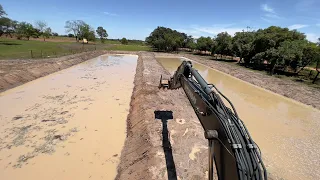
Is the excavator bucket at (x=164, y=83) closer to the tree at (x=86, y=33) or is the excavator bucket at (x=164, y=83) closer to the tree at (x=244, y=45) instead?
the tree at (x=244, y=45)

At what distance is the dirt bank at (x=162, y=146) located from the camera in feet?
17.9

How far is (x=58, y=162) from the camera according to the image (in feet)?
20.1

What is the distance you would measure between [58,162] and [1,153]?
188cm

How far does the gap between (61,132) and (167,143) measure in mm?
4124

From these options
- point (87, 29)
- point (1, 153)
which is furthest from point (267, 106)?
point (87, 29)

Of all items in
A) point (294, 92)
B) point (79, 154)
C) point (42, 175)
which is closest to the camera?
point (42, 175)

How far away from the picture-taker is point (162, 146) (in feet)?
21.6

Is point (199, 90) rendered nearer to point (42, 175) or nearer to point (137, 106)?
point (42, 175)

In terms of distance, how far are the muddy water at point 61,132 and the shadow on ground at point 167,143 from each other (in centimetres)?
154

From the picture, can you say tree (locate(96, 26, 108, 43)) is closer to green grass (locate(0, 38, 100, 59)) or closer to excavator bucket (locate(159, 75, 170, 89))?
green grass (locate(0, 38, 100, 59))

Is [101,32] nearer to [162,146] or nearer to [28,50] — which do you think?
[28,50]

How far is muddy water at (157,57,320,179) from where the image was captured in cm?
683

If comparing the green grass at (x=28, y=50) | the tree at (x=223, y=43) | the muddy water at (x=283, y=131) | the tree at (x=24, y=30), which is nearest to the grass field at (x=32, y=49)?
the green grass at (x=28, y=50)

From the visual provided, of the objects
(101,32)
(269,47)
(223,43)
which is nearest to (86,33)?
(101,32)
